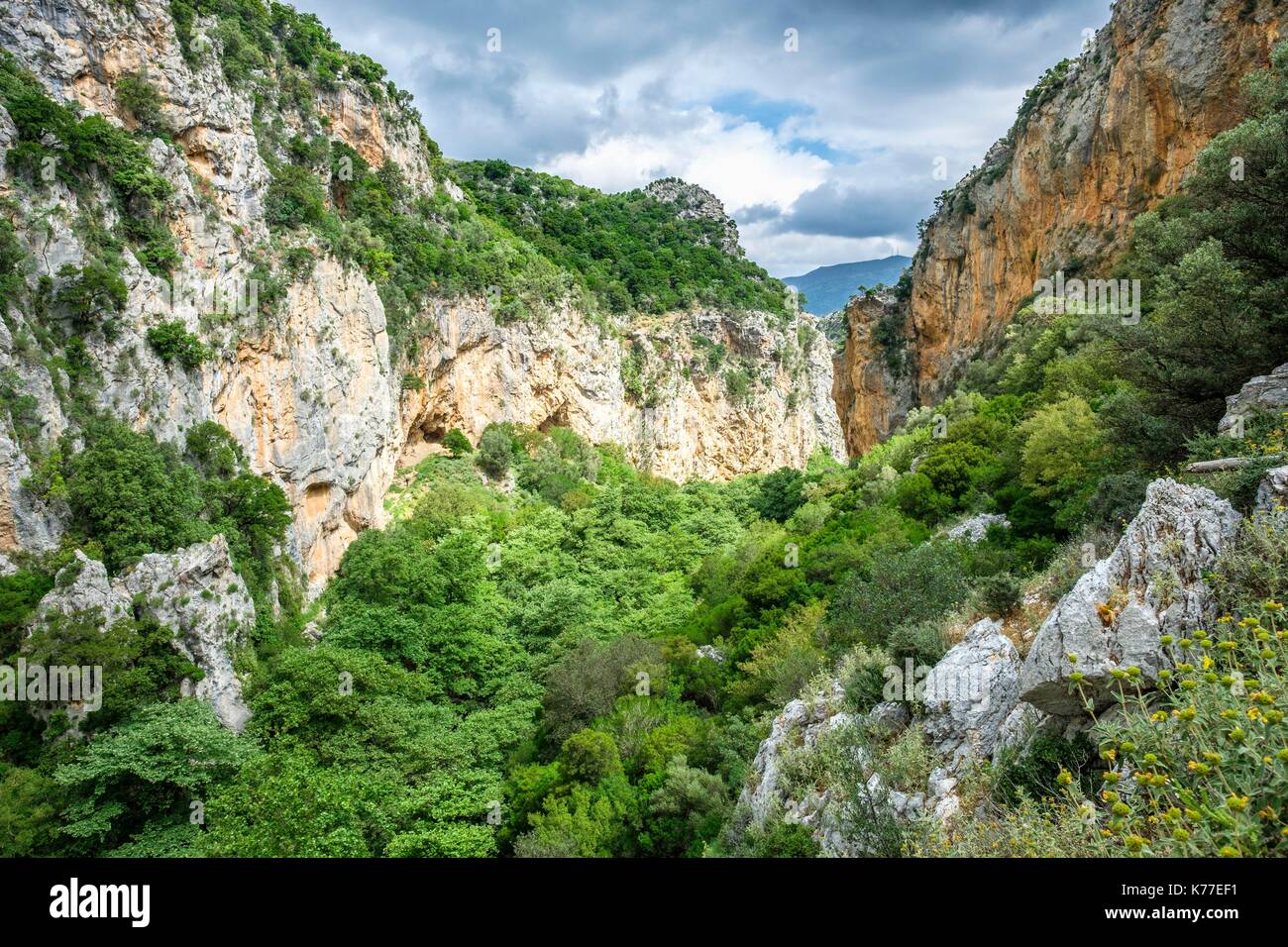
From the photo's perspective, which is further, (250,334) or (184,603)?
(250,334)

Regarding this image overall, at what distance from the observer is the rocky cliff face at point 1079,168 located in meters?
26.1

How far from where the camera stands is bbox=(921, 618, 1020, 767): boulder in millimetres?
7621

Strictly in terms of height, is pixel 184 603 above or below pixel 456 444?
below

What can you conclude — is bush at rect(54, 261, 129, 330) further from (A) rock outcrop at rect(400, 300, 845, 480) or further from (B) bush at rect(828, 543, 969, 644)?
(B) bush at rect(828, 543, 969, 644)

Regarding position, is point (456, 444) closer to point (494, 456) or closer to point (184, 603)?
point (494, 456)

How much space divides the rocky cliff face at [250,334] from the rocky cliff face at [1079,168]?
2735 cm

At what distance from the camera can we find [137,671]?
1717 cm

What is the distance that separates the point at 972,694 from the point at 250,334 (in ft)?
94.1

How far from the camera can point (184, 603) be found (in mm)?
18844

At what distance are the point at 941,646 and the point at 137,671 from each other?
19196mm

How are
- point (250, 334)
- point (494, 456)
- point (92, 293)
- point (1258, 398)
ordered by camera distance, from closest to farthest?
1. point (1258, 398)
2. point (92, 293)
3. point (250, 334)
4. point (494, 456)

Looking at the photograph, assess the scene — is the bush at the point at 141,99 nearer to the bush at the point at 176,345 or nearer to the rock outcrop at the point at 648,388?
the bush at the point at 176,345
